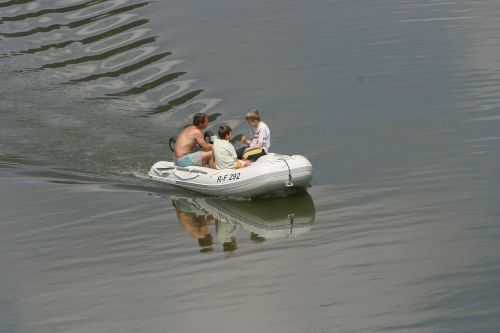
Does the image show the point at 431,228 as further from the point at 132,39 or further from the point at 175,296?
the point at 132,39

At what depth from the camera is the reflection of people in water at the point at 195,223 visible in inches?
586

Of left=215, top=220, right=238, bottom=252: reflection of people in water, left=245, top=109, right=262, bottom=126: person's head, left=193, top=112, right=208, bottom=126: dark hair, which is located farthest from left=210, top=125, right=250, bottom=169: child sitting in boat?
left=215, top=220, right=238, bottom=252: reflection of people in water

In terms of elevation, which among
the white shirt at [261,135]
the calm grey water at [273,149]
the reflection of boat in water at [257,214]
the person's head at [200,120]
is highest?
the person's head at [200,120]

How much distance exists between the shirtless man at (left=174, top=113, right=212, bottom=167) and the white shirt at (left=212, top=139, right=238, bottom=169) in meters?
0.89

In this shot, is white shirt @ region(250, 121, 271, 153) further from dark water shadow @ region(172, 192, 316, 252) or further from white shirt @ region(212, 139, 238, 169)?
dark water shadow @ region(172, 192, 316, 252)

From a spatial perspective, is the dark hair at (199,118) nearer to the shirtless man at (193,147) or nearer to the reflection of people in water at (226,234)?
the shirtless man at (193,147)

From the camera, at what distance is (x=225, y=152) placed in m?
16.9

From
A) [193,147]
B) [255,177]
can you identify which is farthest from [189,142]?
[255,177]

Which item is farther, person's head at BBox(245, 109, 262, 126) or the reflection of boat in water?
person's head at BBox(245, 109, 262, 126)

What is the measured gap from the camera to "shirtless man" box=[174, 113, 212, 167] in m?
17.8

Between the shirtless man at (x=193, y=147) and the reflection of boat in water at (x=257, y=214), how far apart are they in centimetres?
79

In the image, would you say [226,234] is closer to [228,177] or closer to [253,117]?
[228,177]

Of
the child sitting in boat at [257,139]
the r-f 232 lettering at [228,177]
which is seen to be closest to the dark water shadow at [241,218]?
the r-f 232 lettering at [228,177]

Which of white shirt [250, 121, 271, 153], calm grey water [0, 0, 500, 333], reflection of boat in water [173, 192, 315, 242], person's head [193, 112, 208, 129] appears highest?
person's head [193, 112, 208, 129]
